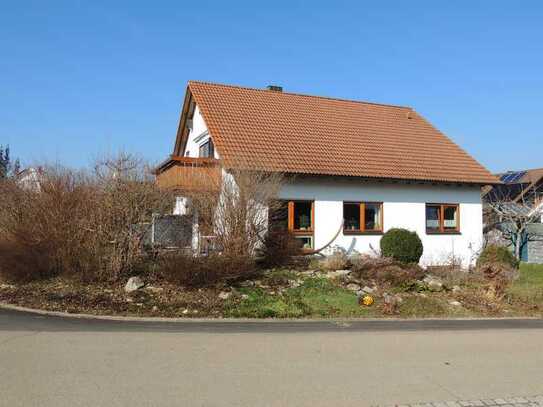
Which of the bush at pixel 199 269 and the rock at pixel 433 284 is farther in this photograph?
the rock at pixel 433 284

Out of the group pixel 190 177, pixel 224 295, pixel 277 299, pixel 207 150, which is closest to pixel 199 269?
pixel 224 295

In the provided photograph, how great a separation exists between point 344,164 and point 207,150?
582 cm

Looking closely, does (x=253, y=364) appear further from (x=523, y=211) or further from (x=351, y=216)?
(x=523, y=211)

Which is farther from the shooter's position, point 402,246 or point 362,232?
point 362,232

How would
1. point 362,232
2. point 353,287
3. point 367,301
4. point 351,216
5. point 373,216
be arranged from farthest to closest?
point 373,216, point 351,216, point 362,232, point 353,287, point 367,301

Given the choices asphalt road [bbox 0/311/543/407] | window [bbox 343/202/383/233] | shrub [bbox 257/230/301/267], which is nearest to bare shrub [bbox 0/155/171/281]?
asphalt road [bbox 0/311/543/407]

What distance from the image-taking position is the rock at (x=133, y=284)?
12344 mm

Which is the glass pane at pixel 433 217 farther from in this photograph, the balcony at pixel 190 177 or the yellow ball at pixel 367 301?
the yellow ball at pixel 367 301

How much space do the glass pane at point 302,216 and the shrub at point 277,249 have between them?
301 centimetres

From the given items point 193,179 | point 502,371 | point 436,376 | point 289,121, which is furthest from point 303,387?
point 289,121

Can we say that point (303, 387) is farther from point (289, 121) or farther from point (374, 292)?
point (289, 121)

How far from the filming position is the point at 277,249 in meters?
16.0

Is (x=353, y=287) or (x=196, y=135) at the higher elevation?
(x=196, y=135)

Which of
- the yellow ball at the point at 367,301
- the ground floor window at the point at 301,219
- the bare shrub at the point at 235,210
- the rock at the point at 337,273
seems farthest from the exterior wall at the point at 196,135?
the yellow ball at the point at 367,301
